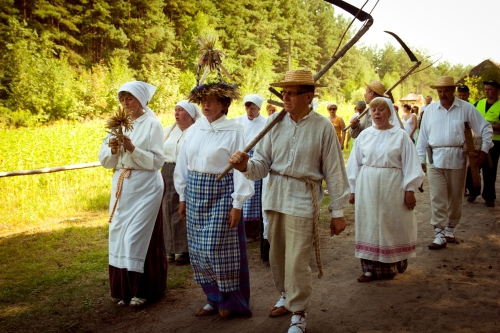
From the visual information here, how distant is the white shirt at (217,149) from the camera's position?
14.7ft

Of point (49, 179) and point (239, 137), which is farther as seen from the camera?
point (49, 179)

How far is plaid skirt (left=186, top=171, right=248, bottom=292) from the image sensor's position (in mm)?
4531

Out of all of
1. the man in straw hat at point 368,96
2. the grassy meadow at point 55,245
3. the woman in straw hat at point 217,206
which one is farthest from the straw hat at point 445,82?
the grassy meadow at point 55,245

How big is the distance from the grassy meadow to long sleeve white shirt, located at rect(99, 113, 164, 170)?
1440 mm

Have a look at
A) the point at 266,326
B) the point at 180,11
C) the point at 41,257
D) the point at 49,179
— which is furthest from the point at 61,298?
the point at 180,11

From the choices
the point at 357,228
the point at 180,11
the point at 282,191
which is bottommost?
the point at 357,228

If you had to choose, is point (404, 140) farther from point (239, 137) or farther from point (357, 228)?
point (239, 137)

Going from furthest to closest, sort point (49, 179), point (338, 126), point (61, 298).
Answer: point (338, 126)
point (49, 179)
point (61, 298)

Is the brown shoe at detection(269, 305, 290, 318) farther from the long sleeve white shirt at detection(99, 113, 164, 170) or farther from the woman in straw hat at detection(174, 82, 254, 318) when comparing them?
the long sleeve white shirt at detection(99, 113, 164, 170)

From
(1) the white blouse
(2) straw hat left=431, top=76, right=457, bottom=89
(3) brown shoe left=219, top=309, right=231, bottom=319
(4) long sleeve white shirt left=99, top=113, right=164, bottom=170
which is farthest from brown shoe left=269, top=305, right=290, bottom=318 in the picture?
(2) straw hat left=431, top=76, right=457, bottom=89

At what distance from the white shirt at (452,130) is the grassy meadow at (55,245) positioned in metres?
3.83

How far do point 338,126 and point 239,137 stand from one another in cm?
904

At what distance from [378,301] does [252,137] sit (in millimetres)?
3539

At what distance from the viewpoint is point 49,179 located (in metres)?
10.7
